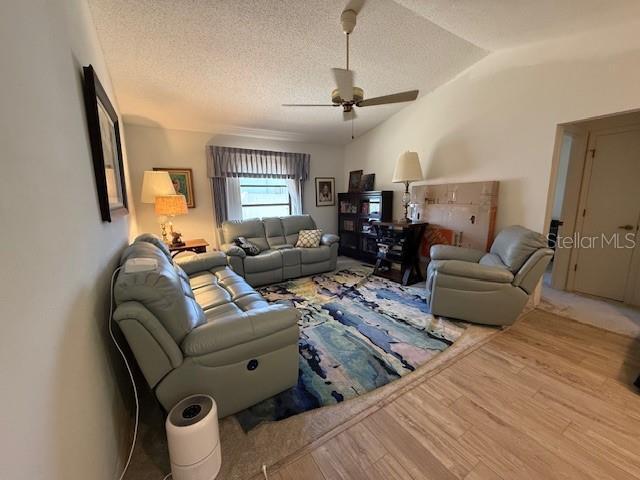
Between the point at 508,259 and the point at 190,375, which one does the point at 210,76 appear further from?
the point at 508,259

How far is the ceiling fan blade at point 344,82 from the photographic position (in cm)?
209

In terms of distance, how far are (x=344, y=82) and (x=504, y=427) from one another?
2.64 meters

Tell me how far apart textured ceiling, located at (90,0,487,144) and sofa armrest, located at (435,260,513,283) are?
7.37 ft

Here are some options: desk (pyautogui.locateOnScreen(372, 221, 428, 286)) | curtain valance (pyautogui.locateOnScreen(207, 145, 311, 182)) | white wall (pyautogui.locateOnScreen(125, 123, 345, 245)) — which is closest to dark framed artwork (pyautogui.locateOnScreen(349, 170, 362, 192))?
curtain valance (pyautogui.locateOnScreen(207, 145, 311, 182))

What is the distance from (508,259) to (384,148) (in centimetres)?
288

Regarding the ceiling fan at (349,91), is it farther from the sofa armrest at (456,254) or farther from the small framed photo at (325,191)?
the small framed photo at (325,191)

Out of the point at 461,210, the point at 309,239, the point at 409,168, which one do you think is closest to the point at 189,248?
the point at 309,239

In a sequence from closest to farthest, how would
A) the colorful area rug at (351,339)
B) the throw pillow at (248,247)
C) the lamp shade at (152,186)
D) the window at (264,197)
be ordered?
the colorful area rug at (351,339), the lamp shade at (152,186), the throw pillow at (248,247), the window at (264,197)

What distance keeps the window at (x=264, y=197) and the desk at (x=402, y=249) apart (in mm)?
2039

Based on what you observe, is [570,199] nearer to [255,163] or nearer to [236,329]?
[236,329]

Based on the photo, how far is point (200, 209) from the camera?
4.25 meters

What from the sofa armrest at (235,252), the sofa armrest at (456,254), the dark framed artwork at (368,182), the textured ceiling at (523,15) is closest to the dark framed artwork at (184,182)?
the sofa armrest at (235,252)

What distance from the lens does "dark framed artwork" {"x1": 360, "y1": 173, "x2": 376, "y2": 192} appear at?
4.89m

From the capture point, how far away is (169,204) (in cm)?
329
